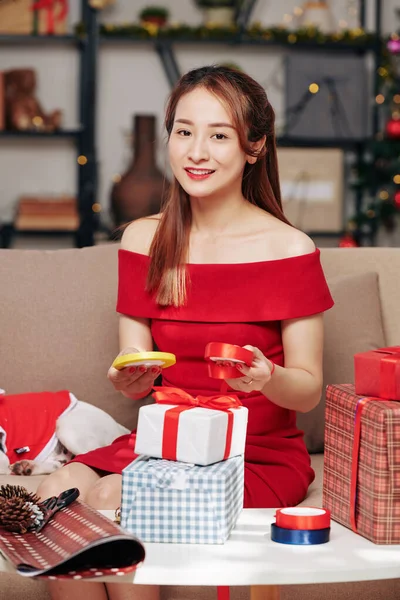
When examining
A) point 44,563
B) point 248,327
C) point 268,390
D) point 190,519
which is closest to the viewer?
point 44,563

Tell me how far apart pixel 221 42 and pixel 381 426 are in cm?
497

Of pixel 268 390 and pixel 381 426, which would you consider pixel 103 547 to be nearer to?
pixel 381 426

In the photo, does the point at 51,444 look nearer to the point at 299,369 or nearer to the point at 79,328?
the point at 79,328

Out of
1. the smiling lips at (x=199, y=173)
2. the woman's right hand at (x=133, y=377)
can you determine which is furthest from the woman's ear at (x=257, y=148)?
the woman's right hand at (x=133, y=377)

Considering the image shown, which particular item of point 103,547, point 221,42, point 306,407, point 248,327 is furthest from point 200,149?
point 221,42

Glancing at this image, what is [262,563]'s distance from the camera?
3.87ft

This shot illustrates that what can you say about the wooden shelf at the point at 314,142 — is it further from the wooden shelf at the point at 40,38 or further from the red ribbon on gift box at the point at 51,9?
the red ribbon on gift box at the point at 51,9

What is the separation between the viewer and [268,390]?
→ 1.69 m

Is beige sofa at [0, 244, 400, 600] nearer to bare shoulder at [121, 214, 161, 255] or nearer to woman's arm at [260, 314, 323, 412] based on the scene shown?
bare shoulder at [121, 214, 161, 255]

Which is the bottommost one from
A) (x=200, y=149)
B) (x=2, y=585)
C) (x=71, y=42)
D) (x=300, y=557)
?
(x=2, y=585)

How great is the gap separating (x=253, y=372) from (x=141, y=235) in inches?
26.4

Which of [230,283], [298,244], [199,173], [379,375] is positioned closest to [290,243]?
[298,244]

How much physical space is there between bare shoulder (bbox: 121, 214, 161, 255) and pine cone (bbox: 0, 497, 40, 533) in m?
0.75

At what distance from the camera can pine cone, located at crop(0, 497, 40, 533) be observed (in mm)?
1328
